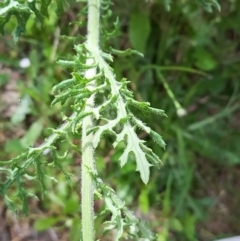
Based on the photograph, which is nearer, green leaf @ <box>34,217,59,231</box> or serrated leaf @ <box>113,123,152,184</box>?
serrated leaf @ <box>113,123,152,184</box>

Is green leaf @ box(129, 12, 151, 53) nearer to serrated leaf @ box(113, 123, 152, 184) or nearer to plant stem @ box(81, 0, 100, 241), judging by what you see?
plant stem @ box(81, 0, 100, 241)

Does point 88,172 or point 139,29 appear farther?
point 139,29

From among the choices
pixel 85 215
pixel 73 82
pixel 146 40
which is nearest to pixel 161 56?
pixel 146 40

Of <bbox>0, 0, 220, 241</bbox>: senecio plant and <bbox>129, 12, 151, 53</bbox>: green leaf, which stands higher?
<bbox>129, 12, 151, 53</bbox>: green leaf

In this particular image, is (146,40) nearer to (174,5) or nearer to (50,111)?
(174,5)

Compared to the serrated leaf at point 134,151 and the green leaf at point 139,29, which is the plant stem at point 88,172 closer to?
the serrated leaf at point 134,151

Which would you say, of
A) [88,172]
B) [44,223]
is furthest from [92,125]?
[44,223]

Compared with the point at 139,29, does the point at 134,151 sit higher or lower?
lower

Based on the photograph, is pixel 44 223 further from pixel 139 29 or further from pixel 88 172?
pixel 88 172

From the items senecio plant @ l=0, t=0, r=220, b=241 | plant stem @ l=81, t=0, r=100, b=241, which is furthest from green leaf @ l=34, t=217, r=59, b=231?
plant stem @ l=81, t=0, r=100, b=241
